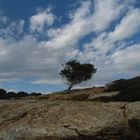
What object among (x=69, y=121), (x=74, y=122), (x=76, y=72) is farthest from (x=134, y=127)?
(x=76, y=72)

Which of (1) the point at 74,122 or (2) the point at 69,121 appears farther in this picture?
(2) the point at 69,121

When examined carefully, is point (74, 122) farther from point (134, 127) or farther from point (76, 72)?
point (76, 72)

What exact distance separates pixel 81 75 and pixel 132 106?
62686mm

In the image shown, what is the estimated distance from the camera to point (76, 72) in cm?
9325

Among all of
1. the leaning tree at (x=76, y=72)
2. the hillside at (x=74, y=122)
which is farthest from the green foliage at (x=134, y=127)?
the leaning tree at (x=76, y=72)

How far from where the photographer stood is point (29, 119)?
30.7m

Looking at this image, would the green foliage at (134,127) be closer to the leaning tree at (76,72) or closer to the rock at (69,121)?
the rock at (69,121)

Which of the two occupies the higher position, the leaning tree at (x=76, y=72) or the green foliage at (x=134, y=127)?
the leaning tree at (x=76, y=72)

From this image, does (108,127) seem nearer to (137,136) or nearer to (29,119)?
(137,136)

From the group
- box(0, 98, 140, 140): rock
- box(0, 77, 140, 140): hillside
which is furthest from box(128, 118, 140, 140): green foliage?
box(0, 98, 140, 140): rock

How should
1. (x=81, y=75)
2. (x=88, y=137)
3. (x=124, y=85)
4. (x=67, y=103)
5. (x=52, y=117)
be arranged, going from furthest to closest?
1. (x=81, y=75)
2. (x=124, y=85)
3. (x=67, y=103)
4. (x=52, y=117)
5. (x=88, y=137)

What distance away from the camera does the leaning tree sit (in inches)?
3660

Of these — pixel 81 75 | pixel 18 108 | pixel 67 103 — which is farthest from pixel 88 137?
pixel 81 75

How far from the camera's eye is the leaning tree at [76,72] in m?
93.0
